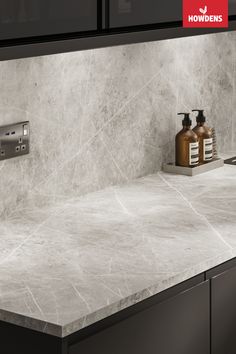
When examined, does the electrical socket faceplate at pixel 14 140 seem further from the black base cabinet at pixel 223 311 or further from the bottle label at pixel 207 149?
the bottle label at pixel 207 149

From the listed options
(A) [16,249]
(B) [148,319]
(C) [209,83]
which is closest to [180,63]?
(C) [209,83]

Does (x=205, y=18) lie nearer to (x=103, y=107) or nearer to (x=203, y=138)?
(x=103, y=107)

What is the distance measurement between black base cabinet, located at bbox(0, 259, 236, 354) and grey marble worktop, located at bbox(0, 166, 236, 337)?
0.04 metres

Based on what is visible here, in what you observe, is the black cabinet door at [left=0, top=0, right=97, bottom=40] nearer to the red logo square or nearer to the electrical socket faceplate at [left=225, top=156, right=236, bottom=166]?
the red logo square

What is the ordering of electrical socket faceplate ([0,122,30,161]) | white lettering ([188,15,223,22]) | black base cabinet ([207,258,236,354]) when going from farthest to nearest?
1. white lettering ([188,15,223,22])
2. electrical socket faceplate ([0,122,30,161])
3. black base cabinet ([207,258,236,354])

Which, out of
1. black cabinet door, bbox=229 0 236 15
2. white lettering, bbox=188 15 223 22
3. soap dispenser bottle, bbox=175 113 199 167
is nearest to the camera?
white lettering, bbox=188 15 223 22

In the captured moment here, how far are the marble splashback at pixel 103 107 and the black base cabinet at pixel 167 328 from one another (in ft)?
2.41

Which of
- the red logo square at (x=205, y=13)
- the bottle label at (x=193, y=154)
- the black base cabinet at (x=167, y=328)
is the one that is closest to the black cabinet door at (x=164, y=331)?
the black base cabinet at (x=167, y=328)

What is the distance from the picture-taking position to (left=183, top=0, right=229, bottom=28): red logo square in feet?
9.00

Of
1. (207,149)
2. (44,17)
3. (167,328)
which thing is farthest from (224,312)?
(207,149)

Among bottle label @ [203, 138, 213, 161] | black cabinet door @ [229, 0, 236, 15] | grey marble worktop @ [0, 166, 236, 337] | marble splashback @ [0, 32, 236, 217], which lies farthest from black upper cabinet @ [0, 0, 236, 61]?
bottle label @ [203, 138, 213, 161]

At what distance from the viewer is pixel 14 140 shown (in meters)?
2.70

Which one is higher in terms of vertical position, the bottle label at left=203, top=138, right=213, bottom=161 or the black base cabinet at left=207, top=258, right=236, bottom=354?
the bottle label at left=203, top=138, right=213, bottom=161

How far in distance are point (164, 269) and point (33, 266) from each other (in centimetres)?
35
